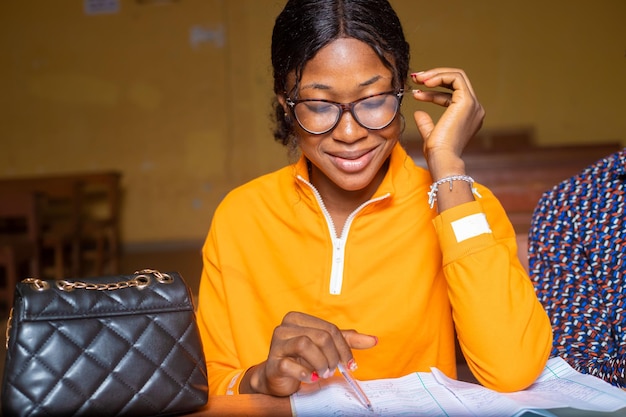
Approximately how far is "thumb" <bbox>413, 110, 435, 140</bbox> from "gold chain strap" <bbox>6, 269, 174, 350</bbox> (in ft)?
2.10

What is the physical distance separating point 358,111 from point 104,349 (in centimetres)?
65

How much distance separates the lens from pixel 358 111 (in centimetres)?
134

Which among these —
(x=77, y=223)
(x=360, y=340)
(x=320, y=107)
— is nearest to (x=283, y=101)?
(x=320, y=107)

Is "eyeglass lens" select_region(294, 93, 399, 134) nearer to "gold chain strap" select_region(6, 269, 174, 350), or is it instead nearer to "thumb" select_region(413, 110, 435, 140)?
"thumb" select_region(413, 110, 435, 140)

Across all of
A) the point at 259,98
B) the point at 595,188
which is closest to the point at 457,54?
the point at 259,98

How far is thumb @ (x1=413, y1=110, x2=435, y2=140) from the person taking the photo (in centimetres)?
142

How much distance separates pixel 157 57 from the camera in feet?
22.7

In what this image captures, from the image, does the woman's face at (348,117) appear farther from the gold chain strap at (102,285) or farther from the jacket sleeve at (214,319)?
the gold chain strap at (102,285)

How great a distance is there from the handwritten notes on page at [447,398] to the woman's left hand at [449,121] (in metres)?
0.40

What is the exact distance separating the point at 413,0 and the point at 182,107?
8.16 feet

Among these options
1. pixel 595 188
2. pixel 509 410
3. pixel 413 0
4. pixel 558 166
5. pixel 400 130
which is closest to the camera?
pixel 509 410

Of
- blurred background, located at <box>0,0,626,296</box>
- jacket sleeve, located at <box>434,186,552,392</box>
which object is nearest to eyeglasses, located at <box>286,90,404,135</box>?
jacket sleeve, located at <box>434,186,552,392</box>

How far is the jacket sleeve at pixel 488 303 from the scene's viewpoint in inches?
48.0

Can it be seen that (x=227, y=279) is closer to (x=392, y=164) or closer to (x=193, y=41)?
(x=392, y=164)
